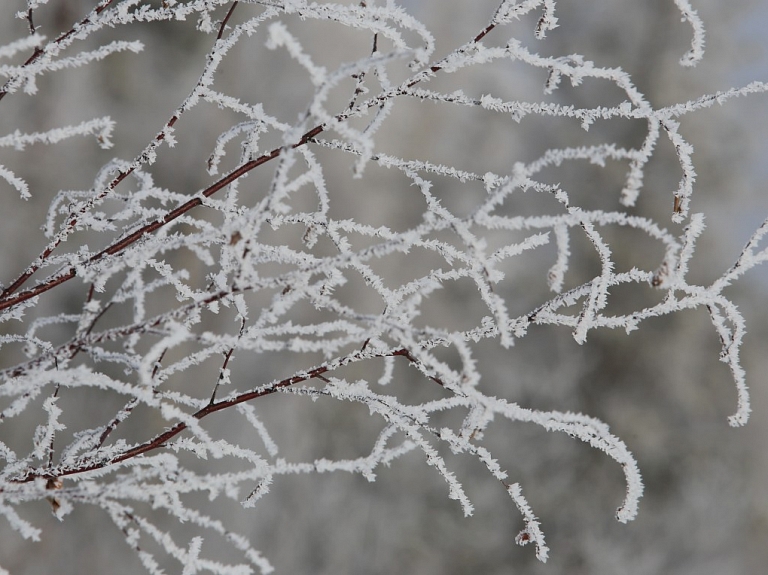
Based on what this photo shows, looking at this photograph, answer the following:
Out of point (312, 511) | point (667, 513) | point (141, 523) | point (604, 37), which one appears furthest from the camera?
point (604, 37)

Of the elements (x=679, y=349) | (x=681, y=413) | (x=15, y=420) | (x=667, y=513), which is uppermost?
(x=679, y=349)

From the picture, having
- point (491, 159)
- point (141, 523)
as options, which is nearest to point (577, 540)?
point (491, 159)

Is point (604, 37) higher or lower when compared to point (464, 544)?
higher

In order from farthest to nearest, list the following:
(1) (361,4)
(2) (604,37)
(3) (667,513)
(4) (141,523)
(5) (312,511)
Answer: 1. (2) (604,37)
2. (5) (312,511)
3. (3) (667,513)
4. (1) (361,4)
5. (4) (141,523)

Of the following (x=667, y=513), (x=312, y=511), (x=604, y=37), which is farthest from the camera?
(x=604, y=37)

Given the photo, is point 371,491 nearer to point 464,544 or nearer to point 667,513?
point 464,544

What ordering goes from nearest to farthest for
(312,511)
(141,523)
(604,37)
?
(141,523) → (312,511) → (604,37)

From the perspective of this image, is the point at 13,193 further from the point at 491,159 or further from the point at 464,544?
the point at 464,544

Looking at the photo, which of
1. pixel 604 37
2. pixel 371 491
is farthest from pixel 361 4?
pixel 604 37

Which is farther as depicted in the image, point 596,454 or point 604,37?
point 604,37
